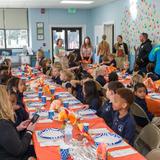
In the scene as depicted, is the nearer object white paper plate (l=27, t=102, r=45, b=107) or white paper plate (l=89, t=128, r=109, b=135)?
white paper plate (l=89, t=128, r=109, b=135)

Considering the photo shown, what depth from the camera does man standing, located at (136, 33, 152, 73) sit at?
8.05 meters

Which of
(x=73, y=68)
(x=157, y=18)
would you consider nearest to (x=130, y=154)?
(x=73, y=68)

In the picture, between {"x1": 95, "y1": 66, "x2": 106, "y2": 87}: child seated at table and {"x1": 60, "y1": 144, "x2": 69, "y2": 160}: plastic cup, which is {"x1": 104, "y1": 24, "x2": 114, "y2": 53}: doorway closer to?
{"x1": 95, "y1": 66, "x2": 106, "y2": 87}: child seated at table

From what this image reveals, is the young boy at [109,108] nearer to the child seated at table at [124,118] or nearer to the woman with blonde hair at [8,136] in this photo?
the child seated at table at [124,118]

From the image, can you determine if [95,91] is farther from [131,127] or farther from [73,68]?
[73,68]

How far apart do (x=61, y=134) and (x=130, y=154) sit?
70 centimetres

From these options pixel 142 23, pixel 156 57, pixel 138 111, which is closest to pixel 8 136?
pixel 138 111

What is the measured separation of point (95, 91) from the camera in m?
4.00

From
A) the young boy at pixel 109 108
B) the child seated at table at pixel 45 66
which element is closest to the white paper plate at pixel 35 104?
the young boy at pixel 109 108

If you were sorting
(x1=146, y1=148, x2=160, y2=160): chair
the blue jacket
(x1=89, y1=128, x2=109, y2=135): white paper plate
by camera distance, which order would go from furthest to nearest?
the blue jacket < (x1=89, y1=128, x2=109, y2=135): white paper plate < (x1=146, y1=148, x2=160, y2=160): chair

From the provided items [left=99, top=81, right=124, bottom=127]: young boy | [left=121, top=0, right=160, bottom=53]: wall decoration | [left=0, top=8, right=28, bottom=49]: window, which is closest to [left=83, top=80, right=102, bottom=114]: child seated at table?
[left=99, top=81, right=124, bottom=127]: young boy

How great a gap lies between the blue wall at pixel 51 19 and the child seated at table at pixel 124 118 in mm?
10084

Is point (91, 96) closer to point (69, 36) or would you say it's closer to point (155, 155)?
point (155, 155)

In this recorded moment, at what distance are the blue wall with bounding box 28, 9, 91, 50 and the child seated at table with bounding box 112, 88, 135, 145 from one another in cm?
1008
